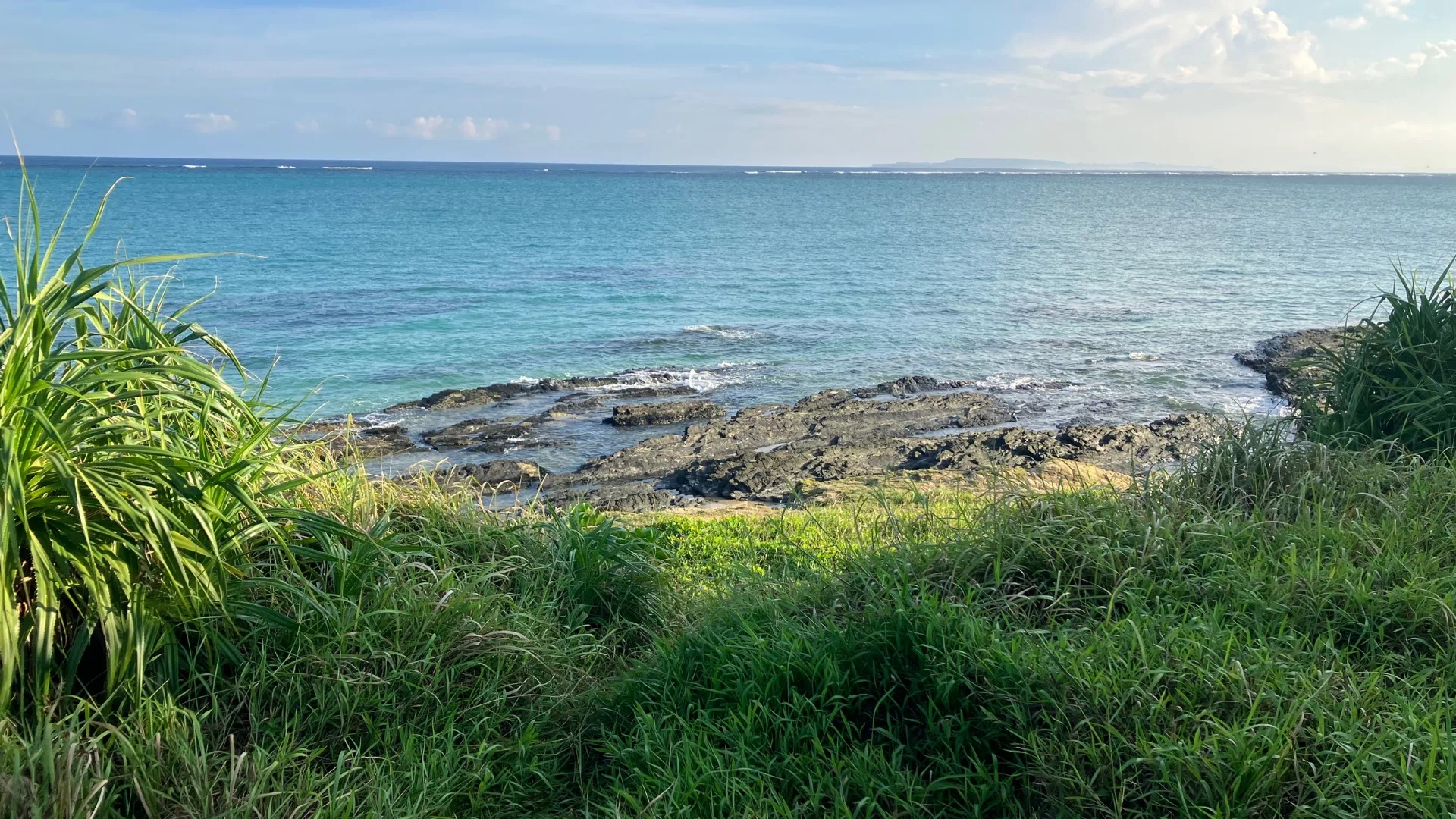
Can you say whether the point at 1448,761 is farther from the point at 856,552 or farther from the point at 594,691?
the point at 594,691

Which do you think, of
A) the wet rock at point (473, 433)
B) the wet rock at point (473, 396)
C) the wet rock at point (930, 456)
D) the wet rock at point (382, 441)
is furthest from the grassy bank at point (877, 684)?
the wet rock at point (473, 396)

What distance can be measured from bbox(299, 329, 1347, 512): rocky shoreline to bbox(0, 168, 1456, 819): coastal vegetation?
618 cm

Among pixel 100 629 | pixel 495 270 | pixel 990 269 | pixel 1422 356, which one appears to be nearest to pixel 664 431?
pixel 1422 356

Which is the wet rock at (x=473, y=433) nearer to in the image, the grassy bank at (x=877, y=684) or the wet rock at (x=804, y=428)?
the wet rock at (x=804, y=428)

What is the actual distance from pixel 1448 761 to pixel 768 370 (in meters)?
17.1

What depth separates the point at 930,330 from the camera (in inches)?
985

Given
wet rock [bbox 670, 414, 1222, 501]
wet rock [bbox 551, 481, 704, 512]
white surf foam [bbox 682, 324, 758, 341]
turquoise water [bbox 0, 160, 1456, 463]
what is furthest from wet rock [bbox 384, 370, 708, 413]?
wet rock [bbox 551, 481, 704, 512]

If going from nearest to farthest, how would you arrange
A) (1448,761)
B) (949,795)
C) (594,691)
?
(1448,761) → (949,795) → (594,691)

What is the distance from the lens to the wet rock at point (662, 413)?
15445 millimetres

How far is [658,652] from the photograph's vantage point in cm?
411

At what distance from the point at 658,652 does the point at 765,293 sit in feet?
92.2

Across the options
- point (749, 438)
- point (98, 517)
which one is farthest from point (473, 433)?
point (98, 517)

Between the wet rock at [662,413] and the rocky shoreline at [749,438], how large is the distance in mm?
24

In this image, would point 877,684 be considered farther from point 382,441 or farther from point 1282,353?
point 1282,353
